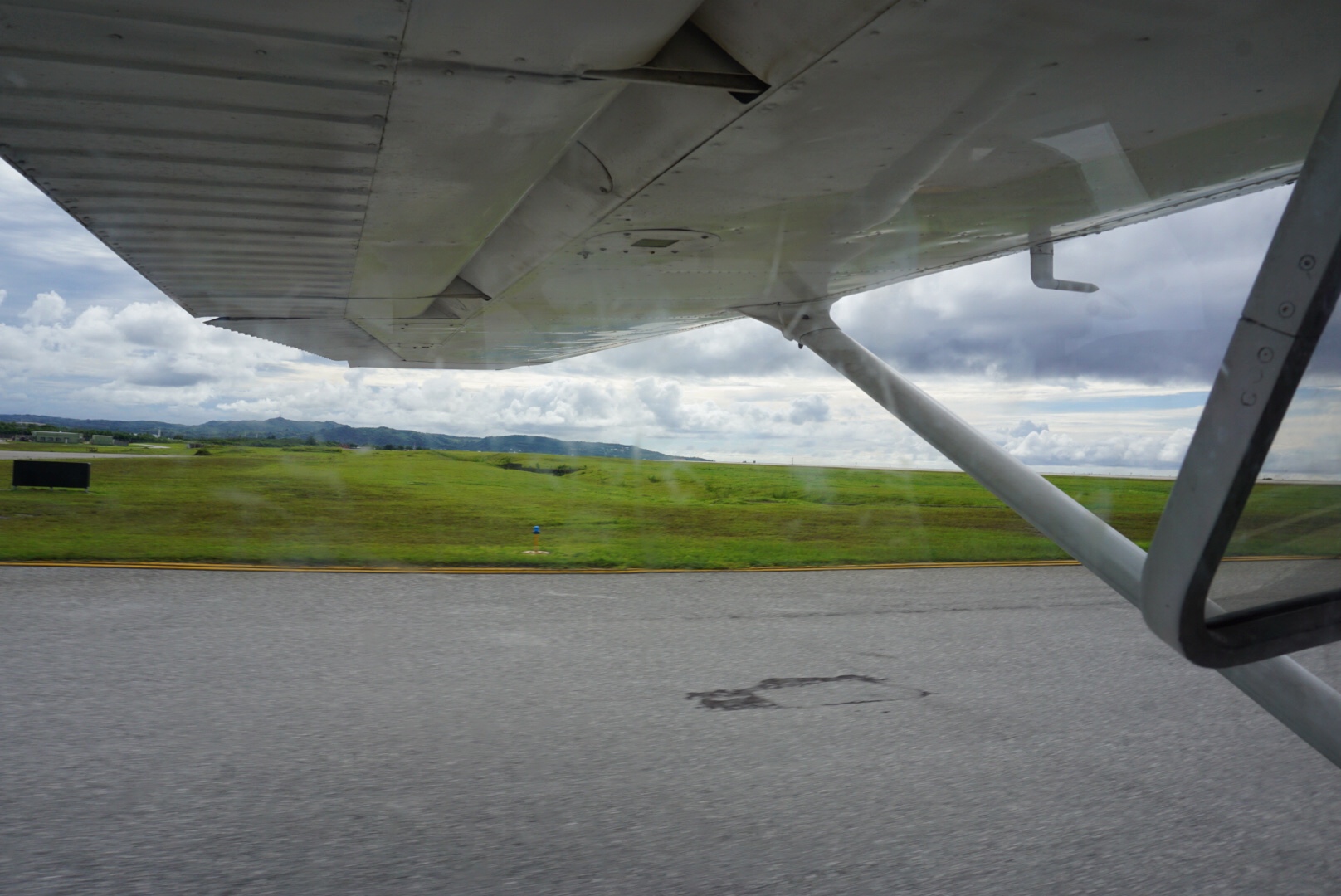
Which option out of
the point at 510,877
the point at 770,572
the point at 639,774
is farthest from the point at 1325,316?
the point at 770,572

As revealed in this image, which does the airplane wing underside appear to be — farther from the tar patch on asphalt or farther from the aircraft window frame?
the tar patch on asphalt

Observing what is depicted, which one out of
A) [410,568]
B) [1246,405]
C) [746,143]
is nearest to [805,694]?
[746,143]

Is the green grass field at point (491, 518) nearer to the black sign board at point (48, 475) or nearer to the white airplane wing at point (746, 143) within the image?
the black sign board at point (48, 475)

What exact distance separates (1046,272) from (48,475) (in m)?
14.7

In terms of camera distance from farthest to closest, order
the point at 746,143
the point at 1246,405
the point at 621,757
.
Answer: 1. the point at 621,757
2. the point at 746,143
3. the point at 1246,405

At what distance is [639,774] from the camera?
3658 millimetres

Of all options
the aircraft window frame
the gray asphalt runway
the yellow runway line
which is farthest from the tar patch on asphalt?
the yellow runway line

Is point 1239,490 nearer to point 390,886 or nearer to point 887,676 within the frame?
point 390,886

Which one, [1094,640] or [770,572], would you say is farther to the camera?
[770,572]

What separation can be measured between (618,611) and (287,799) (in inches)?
166

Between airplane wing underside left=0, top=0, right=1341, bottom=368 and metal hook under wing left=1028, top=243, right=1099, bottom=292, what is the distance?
0.05 m

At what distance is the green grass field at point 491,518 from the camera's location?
10602 millimetres

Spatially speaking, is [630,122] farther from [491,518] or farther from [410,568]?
[491,518]

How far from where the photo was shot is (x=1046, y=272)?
8.27ft
